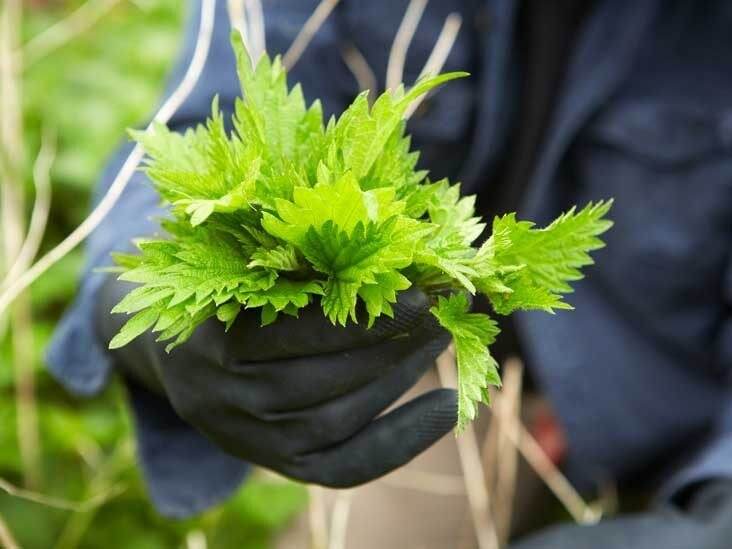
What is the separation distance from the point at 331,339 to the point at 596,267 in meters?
0.81

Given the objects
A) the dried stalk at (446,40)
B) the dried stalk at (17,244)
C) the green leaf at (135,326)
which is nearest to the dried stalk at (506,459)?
the dried stalk at (446,40)

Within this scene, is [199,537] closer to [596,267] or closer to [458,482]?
[458,482]

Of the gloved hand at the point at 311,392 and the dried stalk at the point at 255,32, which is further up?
the dried stalk at the point at 255,32

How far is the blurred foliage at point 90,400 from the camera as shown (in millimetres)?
1101

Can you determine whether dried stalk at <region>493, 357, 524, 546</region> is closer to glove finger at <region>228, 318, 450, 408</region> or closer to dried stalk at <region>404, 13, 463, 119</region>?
dried stalk at <region>404, 13, 463, 119</region>

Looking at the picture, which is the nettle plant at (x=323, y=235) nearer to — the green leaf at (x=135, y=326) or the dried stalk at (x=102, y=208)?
the green leaf at (x=135, y=326)

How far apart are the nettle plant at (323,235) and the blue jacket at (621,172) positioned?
2.12ft

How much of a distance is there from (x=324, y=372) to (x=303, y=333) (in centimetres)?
5

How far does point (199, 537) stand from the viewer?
0.98 m

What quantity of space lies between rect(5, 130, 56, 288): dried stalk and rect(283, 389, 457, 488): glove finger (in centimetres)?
35

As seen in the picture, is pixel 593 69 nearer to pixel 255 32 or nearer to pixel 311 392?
pixel 255 32

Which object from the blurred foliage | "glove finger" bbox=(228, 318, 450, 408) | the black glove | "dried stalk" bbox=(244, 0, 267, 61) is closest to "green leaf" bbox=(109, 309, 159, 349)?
"glove finger" bbox=(228, 318, 450, 408)

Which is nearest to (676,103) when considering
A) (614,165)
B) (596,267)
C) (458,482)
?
(614,165)

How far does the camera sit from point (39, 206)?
88cm
